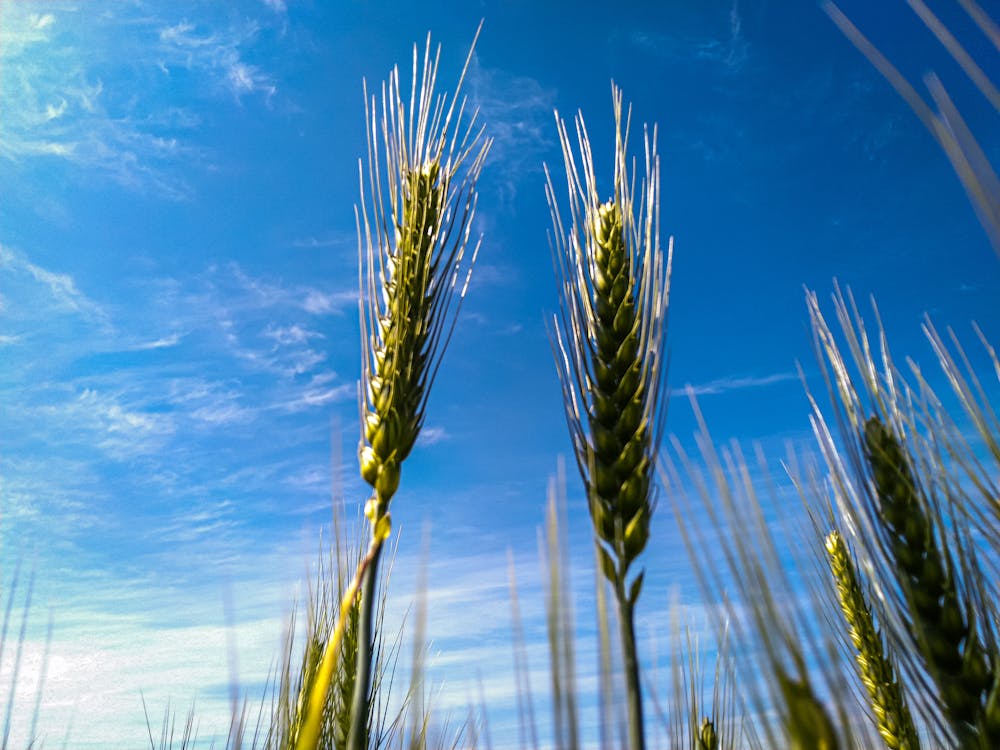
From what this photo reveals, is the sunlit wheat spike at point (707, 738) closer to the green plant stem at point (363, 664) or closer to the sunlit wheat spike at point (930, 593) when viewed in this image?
the sunlit wheat spike at point (930, 593)

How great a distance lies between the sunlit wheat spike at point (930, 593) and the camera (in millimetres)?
1806

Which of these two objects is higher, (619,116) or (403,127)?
(403,127)

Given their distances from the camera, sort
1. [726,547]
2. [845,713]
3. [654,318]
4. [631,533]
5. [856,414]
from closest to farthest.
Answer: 1. [845,713]
2. [726,547]
3. [631,533]
4. [654,318]
5. [856,414]

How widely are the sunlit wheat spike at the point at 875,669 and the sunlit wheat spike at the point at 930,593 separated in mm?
1714

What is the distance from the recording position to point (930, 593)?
1.97 m

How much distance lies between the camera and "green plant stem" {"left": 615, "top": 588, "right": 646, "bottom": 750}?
3.57 feet

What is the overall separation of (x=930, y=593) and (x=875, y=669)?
6.58 ft

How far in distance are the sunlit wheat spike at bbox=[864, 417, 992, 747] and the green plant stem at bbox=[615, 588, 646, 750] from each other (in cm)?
92

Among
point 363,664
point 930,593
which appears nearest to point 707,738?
point 930,593

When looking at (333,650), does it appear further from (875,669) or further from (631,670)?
(875,669)

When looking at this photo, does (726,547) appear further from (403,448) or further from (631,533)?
(403,448)

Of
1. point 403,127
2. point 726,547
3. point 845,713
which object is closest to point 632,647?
point 726,547

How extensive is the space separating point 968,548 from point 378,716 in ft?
8.75

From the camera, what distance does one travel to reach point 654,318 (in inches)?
68.0
